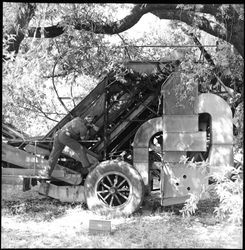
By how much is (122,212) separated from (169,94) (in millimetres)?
2549

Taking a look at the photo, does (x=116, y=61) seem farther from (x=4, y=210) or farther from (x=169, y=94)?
(x=4, y=210)

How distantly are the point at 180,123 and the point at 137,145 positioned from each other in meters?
1.01

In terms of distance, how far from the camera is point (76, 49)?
764 cm

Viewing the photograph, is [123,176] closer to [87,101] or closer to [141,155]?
[141,155]

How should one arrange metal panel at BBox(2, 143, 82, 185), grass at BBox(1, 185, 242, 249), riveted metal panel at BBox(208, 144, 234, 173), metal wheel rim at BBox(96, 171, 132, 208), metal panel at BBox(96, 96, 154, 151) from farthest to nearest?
metal panel at BBox(96, 96, 154, 151) → metal panel at BBox(2, 143, 82, 185) → metal wheel rim at BBox(96, 171, 132, 208) → riveted metal panel at BBox(208, 144, 234, 173) → grass at BBox(1, 185, 242, 249)

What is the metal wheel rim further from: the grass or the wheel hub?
the grass

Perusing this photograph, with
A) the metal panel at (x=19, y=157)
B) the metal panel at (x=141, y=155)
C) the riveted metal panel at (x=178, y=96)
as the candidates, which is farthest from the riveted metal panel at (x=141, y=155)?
the metal panel at (x=19, y=157)

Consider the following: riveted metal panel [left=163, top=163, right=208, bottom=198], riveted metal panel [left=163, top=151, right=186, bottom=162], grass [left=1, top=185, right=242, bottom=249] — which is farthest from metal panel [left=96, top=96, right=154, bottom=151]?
grass [left=1, top=185, right=242, bottom=249]

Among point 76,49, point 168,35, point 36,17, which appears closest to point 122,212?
point 76,49

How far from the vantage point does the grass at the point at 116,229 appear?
18.5 ft

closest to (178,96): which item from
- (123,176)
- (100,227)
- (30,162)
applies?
(123,176)

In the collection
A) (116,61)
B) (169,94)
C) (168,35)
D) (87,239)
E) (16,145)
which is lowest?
(87,239)

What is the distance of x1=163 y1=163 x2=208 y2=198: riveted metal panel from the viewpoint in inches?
286

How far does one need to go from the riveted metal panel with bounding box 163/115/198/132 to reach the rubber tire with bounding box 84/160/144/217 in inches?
44.1
